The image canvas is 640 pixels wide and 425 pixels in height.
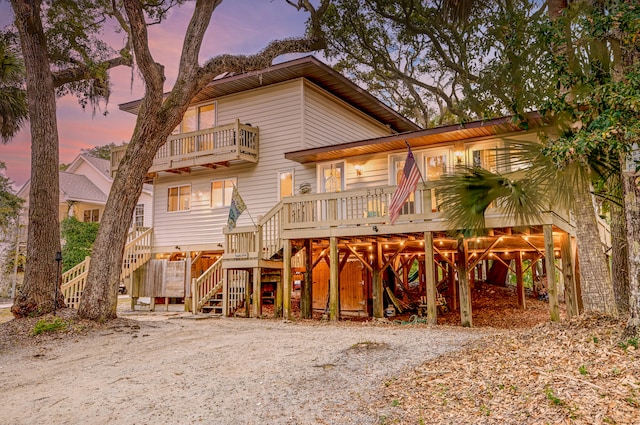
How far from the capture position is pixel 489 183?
8.54m

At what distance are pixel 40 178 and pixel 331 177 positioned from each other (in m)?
9.06

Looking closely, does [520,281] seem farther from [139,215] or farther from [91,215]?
[91,215]

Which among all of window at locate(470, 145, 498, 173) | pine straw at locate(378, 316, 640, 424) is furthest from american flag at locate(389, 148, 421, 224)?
window at locate(470, 145, 498, 173)

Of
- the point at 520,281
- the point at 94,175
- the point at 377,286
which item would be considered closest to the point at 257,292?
the point at 377,286

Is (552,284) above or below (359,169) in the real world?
below

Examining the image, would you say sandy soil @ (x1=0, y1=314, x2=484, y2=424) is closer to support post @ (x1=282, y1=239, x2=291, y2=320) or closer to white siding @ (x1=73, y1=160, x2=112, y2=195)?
support post @ (x1=282, y1=239, x2=291, y2=320)

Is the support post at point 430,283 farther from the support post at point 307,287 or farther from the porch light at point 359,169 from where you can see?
the porch light at point 359,169

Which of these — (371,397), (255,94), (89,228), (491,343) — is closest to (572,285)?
(491,343)

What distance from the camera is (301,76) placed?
60.3 ft

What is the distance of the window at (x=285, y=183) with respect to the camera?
18.7 m

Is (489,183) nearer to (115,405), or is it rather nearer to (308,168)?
(115,405)

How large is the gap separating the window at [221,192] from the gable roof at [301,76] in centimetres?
361

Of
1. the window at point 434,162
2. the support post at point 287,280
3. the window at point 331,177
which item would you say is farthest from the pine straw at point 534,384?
the window at point 331,177

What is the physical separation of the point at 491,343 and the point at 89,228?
27.0 meters
